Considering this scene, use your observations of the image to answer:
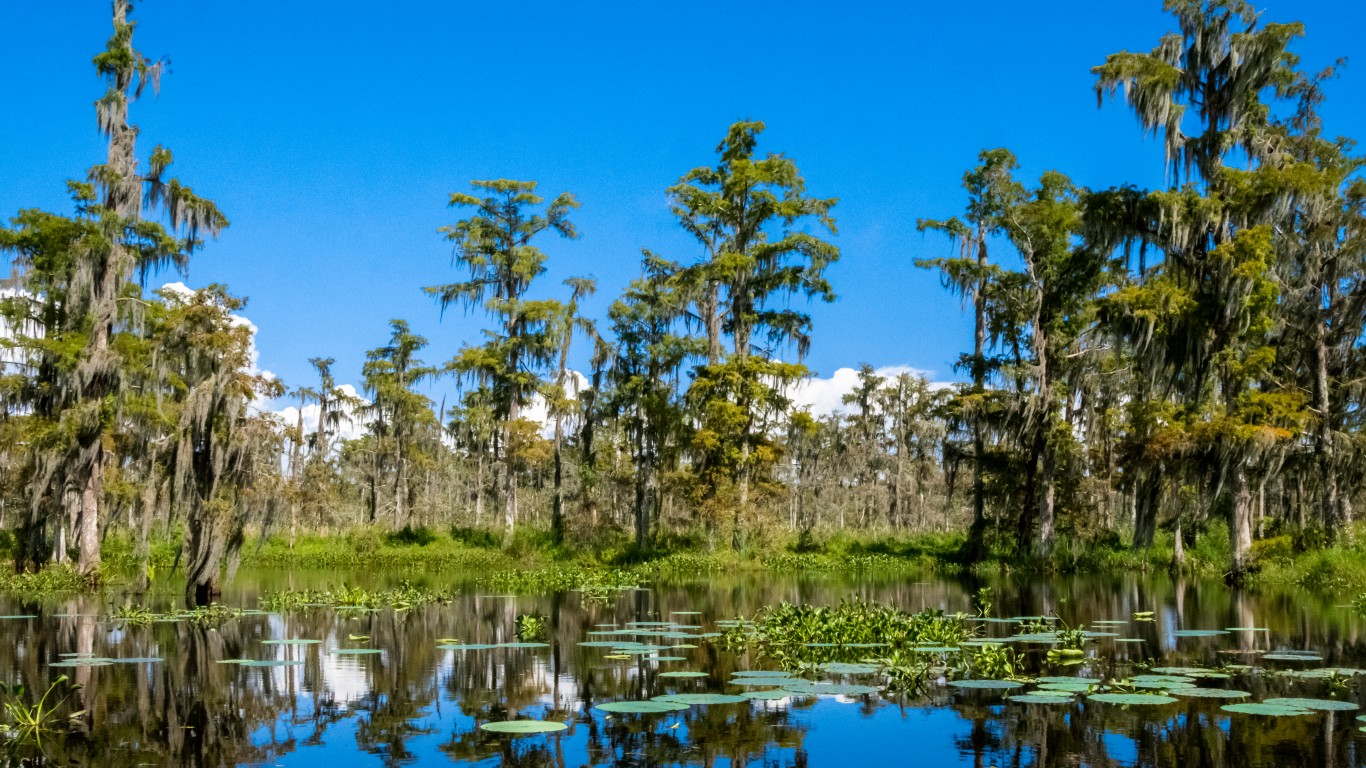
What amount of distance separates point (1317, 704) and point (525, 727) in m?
6.07

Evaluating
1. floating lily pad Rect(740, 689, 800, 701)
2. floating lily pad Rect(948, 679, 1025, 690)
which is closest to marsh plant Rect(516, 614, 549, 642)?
floating lily pad Rect(740, 689, 800, 701)

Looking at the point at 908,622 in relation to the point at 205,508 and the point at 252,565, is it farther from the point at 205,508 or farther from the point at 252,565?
the point at 252,565

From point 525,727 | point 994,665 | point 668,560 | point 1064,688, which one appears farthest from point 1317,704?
point 668,560

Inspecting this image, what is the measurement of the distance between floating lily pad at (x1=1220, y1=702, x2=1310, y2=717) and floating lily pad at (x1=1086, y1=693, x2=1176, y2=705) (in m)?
0.49

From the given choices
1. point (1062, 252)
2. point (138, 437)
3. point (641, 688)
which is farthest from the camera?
point (1062, 252)

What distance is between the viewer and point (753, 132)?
1426 inches

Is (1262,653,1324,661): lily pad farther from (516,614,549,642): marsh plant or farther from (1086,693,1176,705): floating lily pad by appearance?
(516,614,549,642): marsh plant

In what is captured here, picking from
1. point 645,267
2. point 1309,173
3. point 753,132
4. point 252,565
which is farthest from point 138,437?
point 1309,173

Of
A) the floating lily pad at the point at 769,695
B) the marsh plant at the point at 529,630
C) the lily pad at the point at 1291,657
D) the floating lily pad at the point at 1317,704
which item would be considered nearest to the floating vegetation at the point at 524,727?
the floating lily pad at the point at 769,695

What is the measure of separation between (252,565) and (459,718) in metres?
29.6

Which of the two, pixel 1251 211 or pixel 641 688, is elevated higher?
pixel 1251 211

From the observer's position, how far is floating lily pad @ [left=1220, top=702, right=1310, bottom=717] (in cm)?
818

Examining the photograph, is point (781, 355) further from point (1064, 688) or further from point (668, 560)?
point (1064, 688)

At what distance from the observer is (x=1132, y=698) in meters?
8.95
